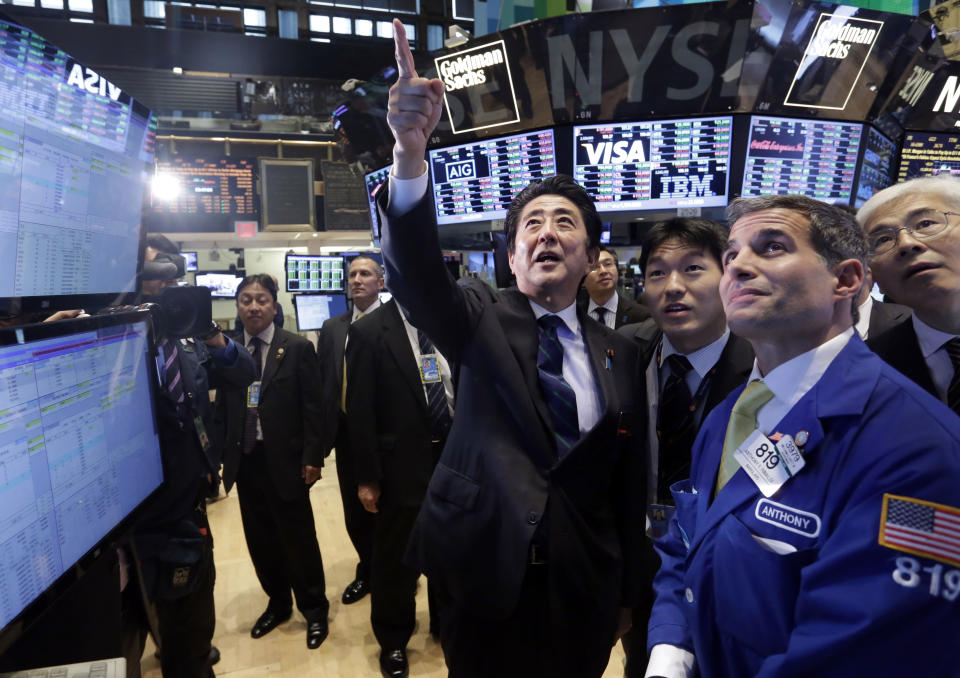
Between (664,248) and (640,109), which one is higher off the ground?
(640,109)

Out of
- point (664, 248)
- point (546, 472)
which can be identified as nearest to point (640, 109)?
point (664, 248)

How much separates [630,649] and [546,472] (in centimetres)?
110

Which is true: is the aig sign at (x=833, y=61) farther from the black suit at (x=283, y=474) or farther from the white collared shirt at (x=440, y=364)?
the black suit at (x=283, y=474)

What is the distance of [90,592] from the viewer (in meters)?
1.05

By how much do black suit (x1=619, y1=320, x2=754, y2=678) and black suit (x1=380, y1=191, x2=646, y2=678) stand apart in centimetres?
24

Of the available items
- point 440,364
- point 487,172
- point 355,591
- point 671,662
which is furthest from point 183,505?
point 487,172

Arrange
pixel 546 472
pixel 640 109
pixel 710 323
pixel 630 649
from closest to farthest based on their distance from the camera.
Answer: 1. pixel 546 472
2. pixel 710 323
3. pixel 630 649
4. pixel 640 109

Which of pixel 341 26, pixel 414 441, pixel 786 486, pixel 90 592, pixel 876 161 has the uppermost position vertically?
pixel 341 26

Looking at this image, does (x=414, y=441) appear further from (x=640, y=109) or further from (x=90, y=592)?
(x=640, y=109)

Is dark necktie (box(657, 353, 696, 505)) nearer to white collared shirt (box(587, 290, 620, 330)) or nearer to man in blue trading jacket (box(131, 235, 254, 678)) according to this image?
man in blue trading jacket (box(131, 235, 254, 678))

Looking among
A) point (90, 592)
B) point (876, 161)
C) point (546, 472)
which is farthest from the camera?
point (876, 161)

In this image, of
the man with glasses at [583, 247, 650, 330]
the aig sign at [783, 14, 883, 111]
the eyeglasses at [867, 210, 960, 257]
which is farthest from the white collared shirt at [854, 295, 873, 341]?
the man with glasses at [583, 247, 650, 330]

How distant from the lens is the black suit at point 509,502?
52.7 inches

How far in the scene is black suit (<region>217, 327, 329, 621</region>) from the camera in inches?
114
